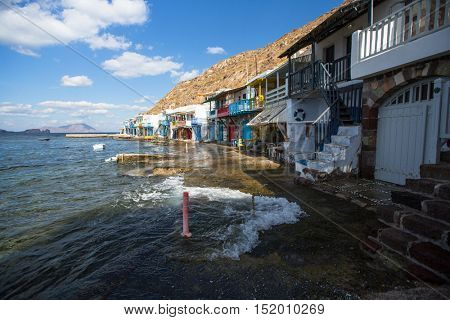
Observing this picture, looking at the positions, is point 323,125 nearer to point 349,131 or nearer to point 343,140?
point 349,131

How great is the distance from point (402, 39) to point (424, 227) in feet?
20.4

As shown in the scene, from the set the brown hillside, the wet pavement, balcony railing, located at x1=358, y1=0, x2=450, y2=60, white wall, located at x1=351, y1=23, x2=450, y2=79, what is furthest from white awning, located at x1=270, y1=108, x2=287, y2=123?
the brown hillside

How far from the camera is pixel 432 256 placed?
12.4ft

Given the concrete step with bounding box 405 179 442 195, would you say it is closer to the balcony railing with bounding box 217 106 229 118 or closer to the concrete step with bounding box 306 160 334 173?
the concrete step with bounding box 306 160 334 173

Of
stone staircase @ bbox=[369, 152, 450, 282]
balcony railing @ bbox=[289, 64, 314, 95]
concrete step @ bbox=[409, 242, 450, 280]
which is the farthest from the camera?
balcony railing @ bbox=[289, 64, 314, 95]

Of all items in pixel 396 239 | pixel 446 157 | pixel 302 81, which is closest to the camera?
pixel 396 239

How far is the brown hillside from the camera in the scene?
68631 mm

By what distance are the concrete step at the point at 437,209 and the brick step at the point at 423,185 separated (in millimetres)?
396

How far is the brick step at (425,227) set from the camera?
3768mm

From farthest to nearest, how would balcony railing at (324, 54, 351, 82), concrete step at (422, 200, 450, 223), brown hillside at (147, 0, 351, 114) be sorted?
brown hillside at (147, 0, 351, 114) → balcony railing at (324, 54, 351, 82) → concrete step at (422, 200, 450, 223)

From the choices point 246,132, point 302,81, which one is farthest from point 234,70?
point 302,81

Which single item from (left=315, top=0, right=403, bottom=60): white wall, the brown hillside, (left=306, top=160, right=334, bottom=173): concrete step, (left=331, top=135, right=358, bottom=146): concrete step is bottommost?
(left=306, top=160, right=334, bottom=173): concrete step

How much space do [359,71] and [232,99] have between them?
30.8 metres

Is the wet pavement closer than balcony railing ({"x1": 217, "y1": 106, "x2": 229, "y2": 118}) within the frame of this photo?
Yes
